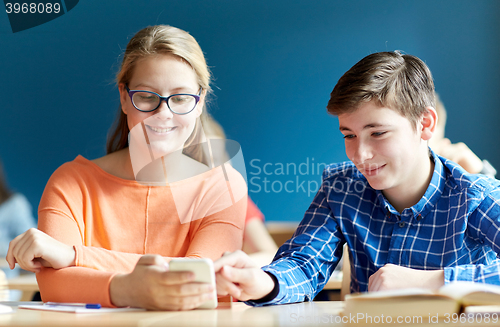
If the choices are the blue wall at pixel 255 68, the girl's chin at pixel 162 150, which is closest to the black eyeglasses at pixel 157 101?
the girl's chin at pixel 162 150

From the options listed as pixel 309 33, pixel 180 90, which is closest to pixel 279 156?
pixel 309 33

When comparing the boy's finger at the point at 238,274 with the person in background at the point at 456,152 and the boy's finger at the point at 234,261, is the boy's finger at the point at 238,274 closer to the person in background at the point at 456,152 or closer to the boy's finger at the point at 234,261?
the boy's finger at the point at 234,261

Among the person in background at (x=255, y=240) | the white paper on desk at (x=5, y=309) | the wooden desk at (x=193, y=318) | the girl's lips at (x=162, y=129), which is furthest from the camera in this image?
the person in background at (x=255, y=240)

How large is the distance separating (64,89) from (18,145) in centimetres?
32

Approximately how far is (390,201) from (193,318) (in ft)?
2.08

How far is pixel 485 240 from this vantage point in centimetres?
89

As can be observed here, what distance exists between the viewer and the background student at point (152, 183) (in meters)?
1.01

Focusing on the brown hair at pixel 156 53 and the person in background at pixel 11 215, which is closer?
the brown hair at pixel 156 53

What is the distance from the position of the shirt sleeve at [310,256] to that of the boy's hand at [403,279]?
6.5 inches

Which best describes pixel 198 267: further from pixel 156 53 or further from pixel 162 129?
pixel 156 53

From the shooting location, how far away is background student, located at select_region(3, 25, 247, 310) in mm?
1006

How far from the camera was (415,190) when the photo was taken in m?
1.03

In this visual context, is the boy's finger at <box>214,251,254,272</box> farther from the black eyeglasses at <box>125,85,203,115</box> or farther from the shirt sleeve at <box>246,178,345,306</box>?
the black eyeglasses at <box>125,85,203,115</box>

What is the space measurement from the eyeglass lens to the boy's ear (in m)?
0.61
